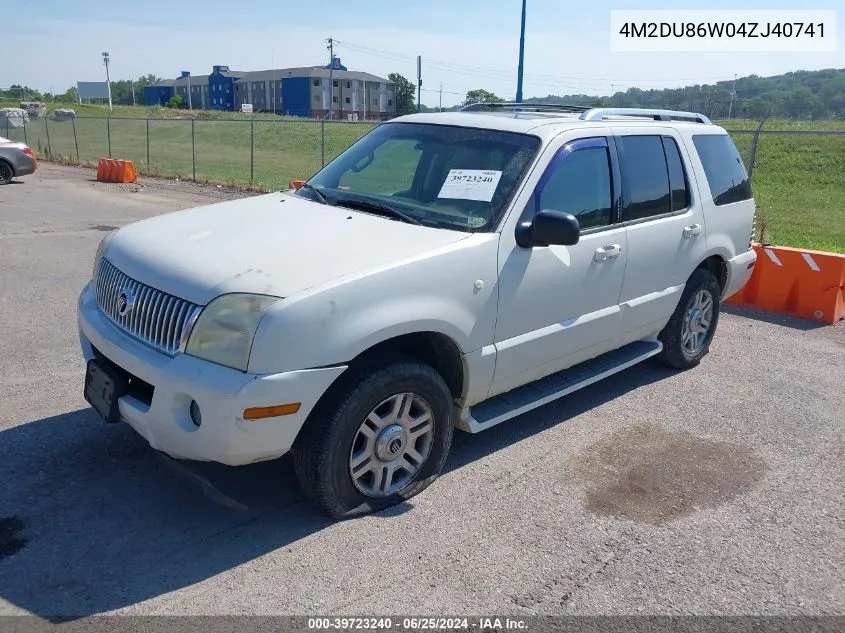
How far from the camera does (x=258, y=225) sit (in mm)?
4078

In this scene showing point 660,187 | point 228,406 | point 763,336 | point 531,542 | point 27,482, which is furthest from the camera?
point 763,336

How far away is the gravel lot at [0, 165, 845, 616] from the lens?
3.16 metres

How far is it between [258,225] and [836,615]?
10.8ft

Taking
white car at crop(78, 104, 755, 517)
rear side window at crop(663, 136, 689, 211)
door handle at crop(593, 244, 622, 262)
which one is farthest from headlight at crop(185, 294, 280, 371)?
rear side window at crop(663, 136, 689, 211)

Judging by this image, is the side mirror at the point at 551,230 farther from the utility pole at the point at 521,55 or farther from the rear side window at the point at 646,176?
the utility pole at the point at 521,55

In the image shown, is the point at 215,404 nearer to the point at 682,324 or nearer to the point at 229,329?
the point at 229,329

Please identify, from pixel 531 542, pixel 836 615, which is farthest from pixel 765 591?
pixel 531 542

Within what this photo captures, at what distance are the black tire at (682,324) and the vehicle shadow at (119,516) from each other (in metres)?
1.87

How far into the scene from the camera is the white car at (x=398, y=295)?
323 centimetres

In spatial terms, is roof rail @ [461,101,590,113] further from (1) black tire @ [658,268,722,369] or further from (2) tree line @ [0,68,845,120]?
(2) tree line @ [0,68,845,120]

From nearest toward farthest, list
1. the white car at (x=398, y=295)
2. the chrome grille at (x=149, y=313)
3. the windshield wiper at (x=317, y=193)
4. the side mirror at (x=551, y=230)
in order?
the white car at (x=398, y=295) < the chrome grille at (x=149, y=313) < the side mirror at (x=551, y=230) < the windshield wiper at (x=317, y=193)

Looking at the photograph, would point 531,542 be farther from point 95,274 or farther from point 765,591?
point 95,274

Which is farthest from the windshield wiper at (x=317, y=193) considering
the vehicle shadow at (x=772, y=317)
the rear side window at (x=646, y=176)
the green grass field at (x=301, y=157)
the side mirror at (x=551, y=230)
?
the green grass field at (x=301, y=157)

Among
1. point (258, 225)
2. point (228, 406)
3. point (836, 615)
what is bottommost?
point (836, 615)
